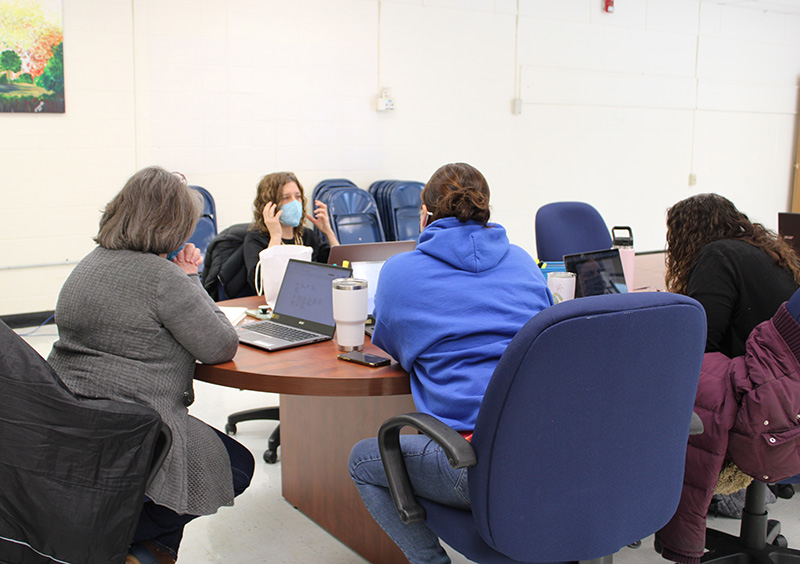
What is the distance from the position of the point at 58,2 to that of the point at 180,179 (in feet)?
12.6

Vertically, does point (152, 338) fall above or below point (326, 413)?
above

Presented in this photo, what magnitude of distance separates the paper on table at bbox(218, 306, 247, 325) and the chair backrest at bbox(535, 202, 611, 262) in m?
1.89

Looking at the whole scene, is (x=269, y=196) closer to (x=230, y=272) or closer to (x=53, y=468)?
(x=230, y=272)

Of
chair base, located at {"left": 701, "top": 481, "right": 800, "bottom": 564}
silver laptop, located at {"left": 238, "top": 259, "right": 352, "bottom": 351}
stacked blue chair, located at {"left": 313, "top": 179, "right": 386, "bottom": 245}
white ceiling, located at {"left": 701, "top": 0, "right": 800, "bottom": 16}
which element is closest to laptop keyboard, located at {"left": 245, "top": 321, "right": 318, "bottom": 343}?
silver laptop, located at {"left": 238, "top": 259, "right": 352, "bottom": 351}

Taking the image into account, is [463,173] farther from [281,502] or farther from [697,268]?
[281,502]

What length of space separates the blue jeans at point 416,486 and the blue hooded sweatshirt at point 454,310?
0.30 feet

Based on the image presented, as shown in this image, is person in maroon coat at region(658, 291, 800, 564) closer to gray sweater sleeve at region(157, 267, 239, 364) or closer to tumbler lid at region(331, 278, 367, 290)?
tumbler lid at region(331, 278, 367, 290)

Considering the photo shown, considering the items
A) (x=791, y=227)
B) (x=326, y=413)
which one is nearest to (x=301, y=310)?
(x=326, y=413)

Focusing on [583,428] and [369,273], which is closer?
[583,428]

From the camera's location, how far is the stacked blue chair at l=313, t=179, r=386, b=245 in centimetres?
584

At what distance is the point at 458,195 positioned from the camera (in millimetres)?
1860

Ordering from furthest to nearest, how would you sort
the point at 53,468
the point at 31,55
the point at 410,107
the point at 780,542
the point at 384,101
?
the point at 410,107
the point at 384,101
the point at 31,55
the point at 780,542
the point at 53,468

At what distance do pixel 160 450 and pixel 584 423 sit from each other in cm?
97

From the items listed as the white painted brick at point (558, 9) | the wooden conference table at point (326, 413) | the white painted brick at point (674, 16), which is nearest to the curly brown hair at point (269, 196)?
the wooden conference table at point (326, 413)
